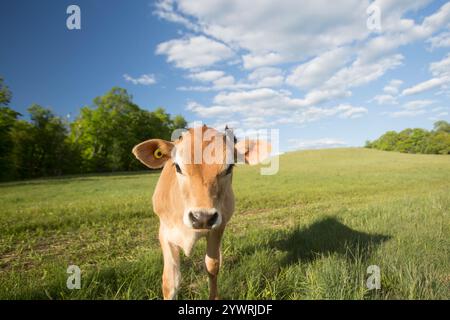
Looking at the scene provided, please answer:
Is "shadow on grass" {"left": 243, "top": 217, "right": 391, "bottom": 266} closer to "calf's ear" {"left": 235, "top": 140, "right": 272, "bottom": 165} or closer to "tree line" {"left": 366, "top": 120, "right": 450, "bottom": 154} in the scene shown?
"calf's ear" {"left": 235, "top": 140, "right": 272, "bottom": 165}

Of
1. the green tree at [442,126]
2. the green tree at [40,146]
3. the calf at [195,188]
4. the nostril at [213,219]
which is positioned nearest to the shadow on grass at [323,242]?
the calf at [195,188]

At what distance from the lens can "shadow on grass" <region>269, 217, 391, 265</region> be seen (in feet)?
14.5

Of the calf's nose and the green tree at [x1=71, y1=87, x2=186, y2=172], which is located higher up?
the green tree at [x1=71, y1=87, x2=186, y2=172]

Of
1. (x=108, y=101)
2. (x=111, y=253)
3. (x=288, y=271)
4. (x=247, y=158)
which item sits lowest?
(x=111, y=253)

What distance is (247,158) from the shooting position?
375 centimetres

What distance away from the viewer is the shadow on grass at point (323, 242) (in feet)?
14.5

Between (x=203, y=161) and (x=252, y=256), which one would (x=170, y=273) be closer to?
(x=252, y=256)

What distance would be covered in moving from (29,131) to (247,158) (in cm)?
5068

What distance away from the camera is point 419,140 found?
294ft

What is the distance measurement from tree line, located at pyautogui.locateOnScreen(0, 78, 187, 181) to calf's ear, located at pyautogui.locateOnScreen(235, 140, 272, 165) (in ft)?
140

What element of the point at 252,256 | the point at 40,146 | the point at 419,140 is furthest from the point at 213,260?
the point at 419,140

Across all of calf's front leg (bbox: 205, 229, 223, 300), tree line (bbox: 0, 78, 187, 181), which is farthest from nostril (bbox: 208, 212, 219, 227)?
tree line (bbox: 0, 78, 187, 181)
